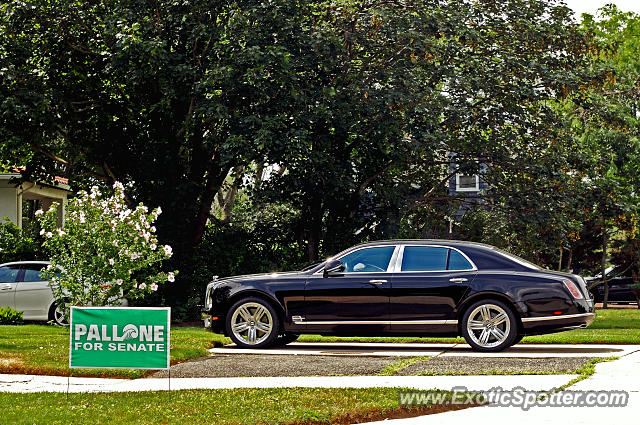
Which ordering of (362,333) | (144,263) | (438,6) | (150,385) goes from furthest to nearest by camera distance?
(438,6) → (144,263) → (362,333) → (150,385)

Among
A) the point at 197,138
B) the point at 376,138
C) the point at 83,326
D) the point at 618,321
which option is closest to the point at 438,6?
the point at 376,138

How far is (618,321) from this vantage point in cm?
2411

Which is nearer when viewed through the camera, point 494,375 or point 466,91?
point 494,375

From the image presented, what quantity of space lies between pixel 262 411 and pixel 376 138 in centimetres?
1430

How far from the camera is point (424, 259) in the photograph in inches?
561

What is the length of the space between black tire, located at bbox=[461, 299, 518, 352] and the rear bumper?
26cm

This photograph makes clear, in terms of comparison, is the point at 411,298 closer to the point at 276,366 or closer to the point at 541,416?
the point at 276,366

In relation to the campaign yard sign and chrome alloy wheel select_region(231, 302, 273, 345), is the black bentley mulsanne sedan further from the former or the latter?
the campaign yard sign

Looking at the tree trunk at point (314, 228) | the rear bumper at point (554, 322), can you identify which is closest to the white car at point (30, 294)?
the tree trunk at point (314, 228)

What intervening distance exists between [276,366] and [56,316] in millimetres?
10909

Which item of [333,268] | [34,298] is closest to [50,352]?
[333,268]

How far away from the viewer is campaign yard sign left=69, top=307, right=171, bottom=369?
9469 millimetres

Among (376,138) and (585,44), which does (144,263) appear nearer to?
(376,138)

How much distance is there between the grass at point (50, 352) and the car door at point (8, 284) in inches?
151
